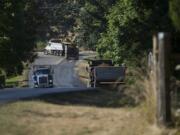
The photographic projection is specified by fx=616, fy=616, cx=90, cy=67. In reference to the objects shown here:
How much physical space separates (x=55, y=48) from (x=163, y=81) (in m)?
107

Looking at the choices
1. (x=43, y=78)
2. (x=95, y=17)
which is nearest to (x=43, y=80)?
(x=43, y=78)

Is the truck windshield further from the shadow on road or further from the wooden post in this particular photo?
the wooden post

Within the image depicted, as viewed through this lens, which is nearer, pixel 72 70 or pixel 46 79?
pixel 46 79

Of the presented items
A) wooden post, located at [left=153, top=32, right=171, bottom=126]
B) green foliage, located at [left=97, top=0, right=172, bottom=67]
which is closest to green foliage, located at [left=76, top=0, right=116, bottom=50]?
green foliage, located at [left=97, top=0, right=172, bottom=67]

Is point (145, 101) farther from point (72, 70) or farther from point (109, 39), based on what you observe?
point (72, 70)

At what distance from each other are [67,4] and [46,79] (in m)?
56.6

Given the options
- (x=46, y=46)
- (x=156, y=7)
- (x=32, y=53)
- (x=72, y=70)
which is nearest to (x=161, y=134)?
(x=156, y=7)

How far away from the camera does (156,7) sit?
33188 mm

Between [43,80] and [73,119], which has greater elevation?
[73,119]

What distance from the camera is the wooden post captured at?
10945mm

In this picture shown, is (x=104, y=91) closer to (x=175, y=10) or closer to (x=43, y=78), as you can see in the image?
(x=175, y=10)

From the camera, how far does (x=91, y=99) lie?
18.3m

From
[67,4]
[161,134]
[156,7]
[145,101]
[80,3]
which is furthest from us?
[67,4]

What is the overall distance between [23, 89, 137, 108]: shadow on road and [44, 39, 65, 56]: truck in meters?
93.3
